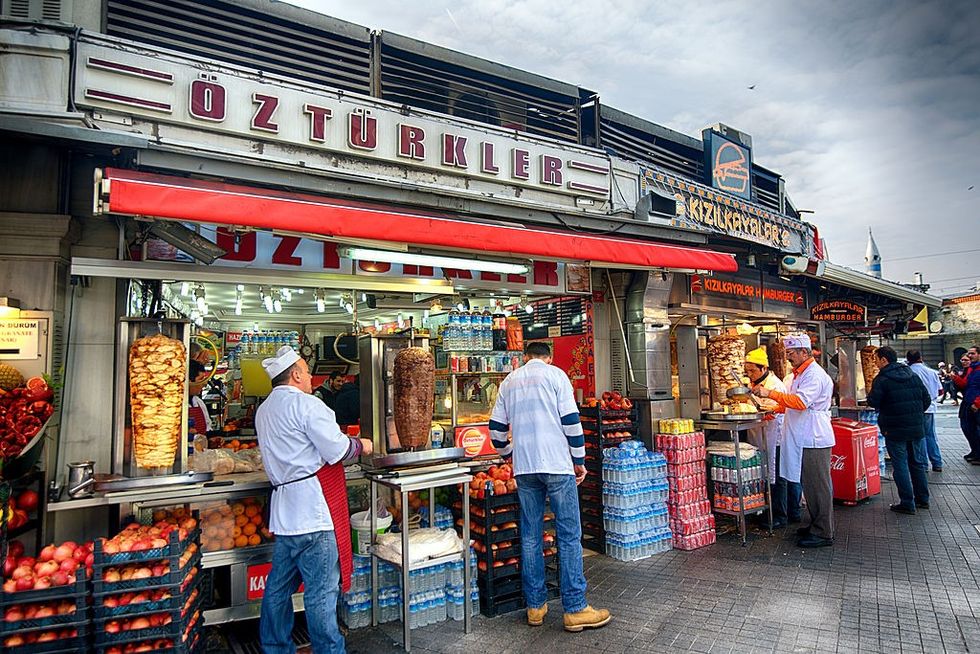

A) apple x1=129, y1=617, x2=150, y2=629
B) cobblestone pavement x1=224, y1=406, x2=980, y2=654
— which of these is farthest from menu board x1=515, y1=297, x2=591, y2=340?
apple x1=129, y1=617, x2=150, y2=629

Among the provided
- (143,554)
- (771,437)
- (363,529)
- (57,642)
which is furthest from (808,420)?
(57,642)

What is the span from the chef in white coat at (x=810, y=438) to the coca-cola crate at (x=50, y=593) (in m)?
6.73

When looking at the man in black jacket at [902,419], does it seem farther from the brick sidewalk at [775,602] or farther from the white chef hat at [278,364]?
the white chef hat at [278,364]

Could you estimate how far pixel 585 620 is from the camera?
14.8 ft

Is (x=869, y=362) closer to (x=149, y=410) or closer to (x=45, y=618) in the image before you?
(x=149, y=410)

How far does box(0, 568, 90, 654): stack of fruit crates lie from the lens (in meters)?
3.21

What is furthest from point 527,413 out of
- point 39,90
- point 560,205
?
point 39,90

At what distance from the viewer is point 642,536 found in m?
6.27

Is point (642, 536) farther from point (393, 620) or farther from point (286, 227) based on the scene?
point (286, 227)

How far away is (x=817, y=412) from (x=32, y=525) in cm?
766

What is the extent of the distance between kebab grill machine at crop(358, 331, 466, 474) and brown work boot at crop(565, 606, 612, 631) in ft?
5.10

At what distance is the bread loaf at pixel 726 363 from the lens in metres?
8.09

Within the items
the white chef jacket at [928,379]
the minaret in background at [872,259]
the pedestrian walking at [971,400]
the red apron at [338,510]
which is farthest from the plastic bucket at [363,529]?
the minaret in background at [872,259]

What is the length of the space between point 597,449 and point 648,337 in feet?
6.95
